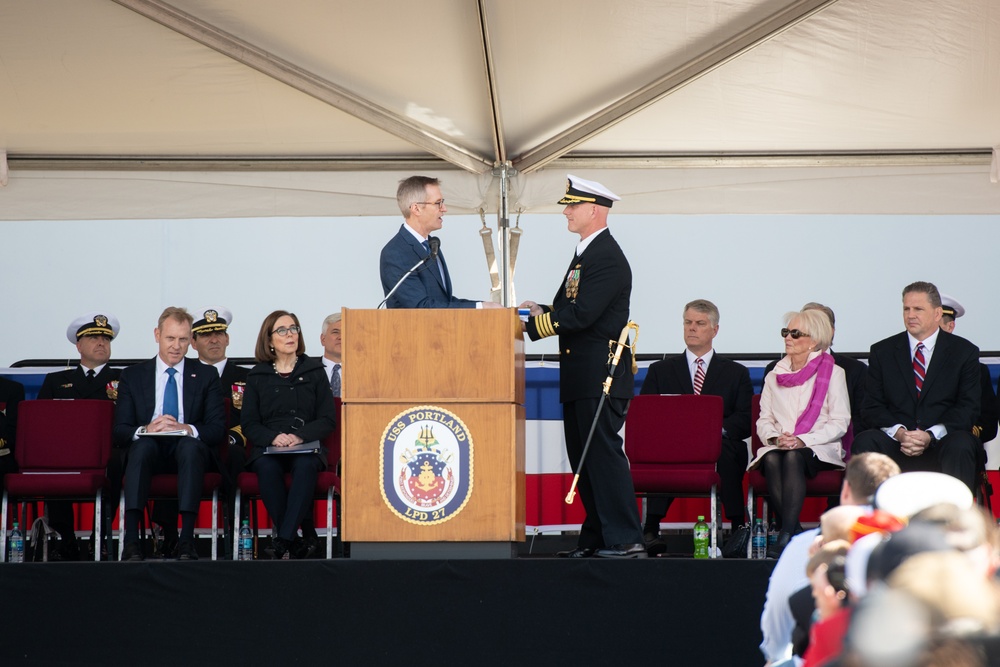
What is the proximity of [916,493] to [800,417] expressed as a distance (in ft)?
14.0

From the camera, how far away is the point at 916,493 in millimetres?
2229

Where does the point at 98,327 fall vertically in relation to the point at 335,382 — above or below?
above

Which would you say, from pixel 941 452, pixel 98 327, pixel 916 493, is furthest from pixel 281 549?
pixel 916 493

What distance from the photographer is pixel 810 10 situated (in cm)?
600

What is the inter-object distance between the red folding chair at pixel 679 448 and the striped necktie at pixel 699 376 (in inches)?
29.5

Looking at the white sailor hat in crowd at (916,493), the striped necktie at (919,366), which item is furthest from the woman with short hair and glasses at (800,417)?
the white sailor hat in crowd at (916,493)

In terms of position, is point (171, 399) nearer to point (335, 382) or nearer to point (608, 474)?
point (335, 382)

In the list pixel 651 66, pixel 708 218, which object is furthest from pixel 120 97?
pixel 708 218

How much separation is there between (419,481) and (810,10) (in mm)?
2919

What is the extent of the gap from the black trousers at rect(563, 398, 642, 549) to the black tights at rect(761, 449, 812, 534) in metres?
0.99

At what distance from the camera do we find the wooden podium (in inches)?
199

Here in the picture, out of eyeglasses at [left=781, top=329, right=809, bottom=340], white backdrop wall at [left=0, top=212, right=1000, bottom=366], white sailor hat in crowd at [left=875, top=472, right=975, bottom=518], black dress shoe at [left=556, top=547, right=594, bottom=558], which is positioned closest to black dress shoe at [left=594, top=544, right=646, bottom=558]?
black dress shoe at [left=556, top=547, right=594, bottom=558]

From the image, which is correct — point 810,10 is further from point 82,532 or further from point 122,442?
point 82,532

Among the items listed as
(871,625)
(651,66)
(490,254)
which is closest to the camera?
(871,625)
